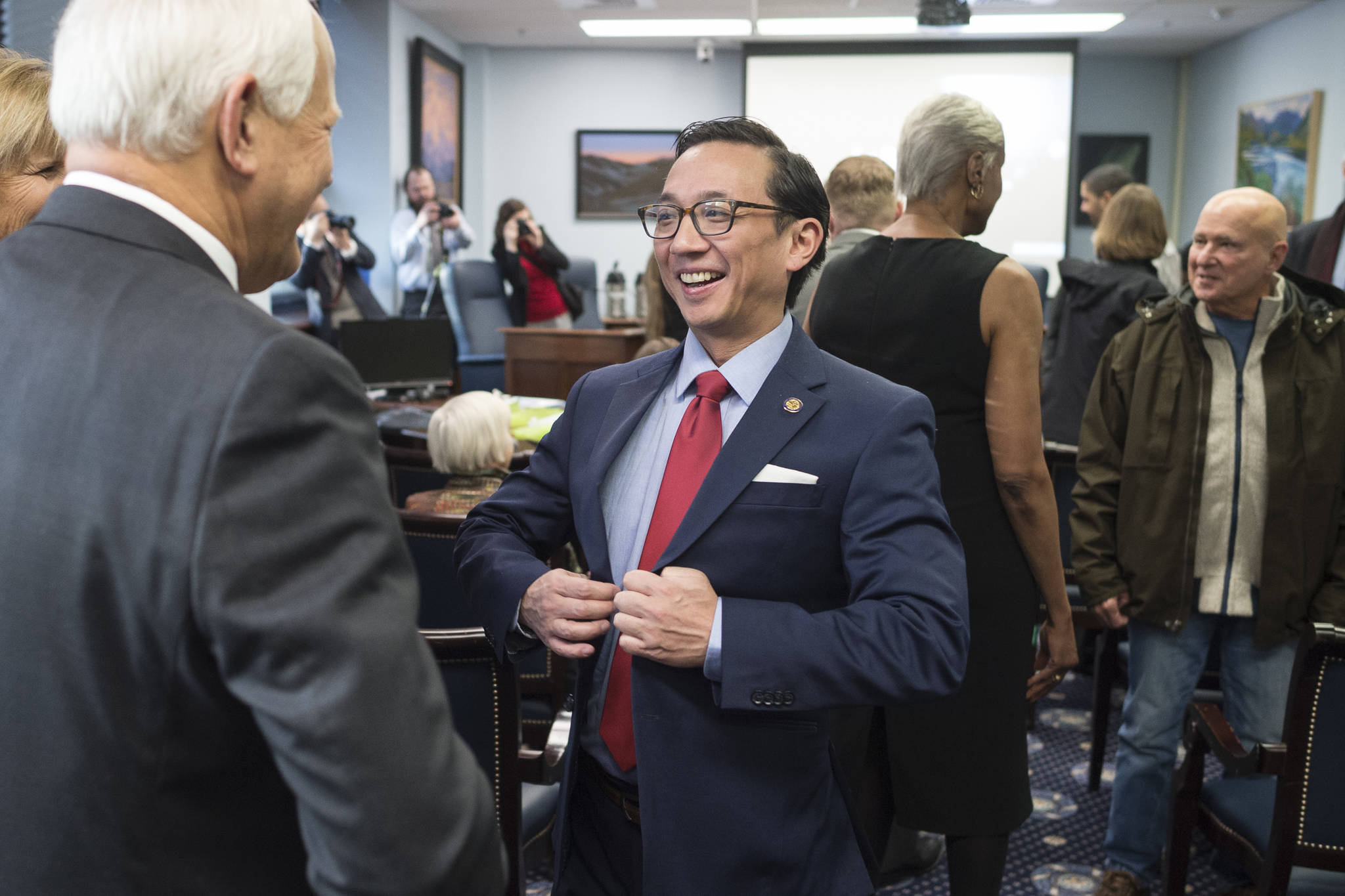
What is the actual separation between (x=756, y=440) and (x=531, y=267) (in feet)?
20.7

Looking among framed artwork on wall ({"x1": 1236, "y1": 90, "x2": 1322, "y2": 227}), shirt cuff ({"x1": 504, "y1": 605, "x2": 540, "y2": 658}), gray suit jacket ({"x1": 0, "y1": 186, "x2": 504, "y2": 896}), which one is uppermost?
framed artwork on wall ({"x1": 1236, "y1": 90, "x2": 1322, "y2": 227})

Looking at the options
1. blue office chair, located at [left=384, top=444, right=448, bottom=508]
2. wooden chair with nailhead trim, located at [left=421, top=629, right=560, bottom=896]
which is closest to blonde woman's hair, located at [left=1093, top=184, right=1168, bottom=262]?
blue office chair, located at [left=384, top=444, right=448, bottom=508]

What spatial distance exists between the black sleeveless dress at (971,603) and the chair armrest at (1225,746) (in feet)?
1.23

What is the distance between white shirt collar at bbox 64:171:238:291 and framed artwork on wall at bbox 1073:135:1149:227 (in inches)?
421

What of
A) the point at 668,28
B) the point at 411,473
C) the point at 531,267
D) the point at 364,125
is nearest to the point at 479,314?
the point at 531,267

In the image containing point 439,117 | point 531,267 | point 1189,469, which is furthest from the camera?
point 439,117

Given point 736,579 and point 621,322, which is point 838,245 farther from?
point 621,322

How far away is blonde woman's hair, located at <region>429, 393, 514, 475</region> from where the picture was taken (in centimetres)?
257

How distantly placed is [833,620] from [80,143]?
778 mm

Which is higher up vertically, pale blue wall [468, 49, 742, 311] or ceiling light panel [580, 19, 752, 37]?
ceiling light panel [580, 19, 752, 37]

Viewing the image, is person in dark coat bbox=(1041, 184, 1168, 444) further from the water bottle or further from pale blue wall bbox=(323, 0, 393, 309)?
pale blue wall bbox=(323, 0, 393, 309)

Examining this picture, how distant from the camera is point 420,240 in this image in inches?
302

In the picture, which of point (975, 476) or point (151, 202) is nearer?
point (151, 202)

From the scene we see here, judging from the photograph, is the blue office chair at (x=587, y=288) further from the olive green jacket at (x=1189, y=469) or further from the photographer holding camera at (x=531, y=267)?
the olive green jacket at (x=1189, y=469)
